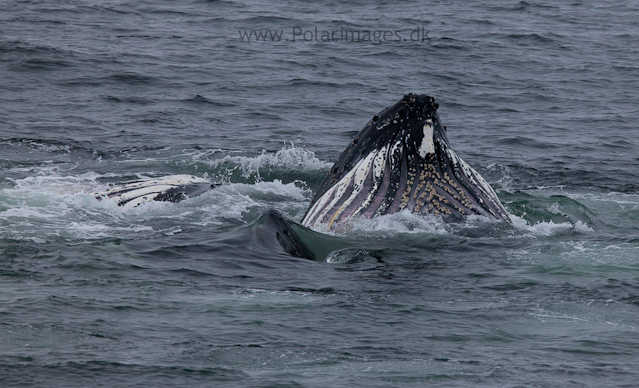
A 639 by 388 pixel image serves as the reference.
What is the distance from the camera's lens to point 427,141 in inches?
403

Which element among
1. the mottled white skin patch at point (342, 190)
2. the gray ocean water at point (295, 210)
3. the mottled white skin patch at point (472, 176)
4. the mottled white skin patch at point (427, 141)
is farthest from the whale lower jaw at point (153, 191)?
the mottled white skin patch at point (472, 176)

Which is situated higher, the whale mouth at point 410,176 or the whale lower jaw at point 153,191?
the whale mouth at point 410,176

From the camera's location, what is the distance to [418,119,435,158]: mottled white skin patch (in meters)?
10.2

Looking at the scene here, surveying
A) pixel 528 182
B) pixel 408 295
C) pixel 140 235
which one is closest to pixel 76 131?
pixel 140 235

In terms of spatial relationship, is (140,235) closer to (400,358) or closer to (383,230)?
(383,230)

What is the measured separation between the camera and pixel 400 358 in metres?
7.23

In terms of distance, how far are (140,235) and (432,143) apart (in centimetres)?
429

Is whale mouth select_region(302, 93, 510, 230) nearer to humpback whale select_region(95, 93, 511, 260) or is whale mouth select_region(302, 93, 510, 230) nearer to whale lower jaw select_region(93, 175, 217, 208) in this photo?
humpback whale select_region(95, 93, 511, 260)

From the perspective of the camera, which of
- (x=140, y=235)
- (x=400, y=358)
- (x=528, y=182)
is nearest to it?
(x=400, y=358)

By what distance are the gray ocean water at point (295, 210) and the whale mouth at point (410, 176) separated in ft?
0.82

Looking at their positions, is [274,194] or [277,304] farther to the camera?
[274,194]

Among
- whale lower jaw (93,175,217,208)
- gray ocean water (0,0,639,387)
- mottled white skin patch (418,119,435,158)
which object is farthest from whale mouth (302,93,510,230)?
whale lower jaw (93,175,217,208)

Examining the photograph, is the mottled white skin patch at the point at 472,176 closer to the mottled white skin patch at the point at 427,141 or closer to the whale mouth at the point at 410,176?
the whale mouth at the point at 410,176

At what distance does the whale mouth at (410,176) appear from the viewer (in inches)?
405
